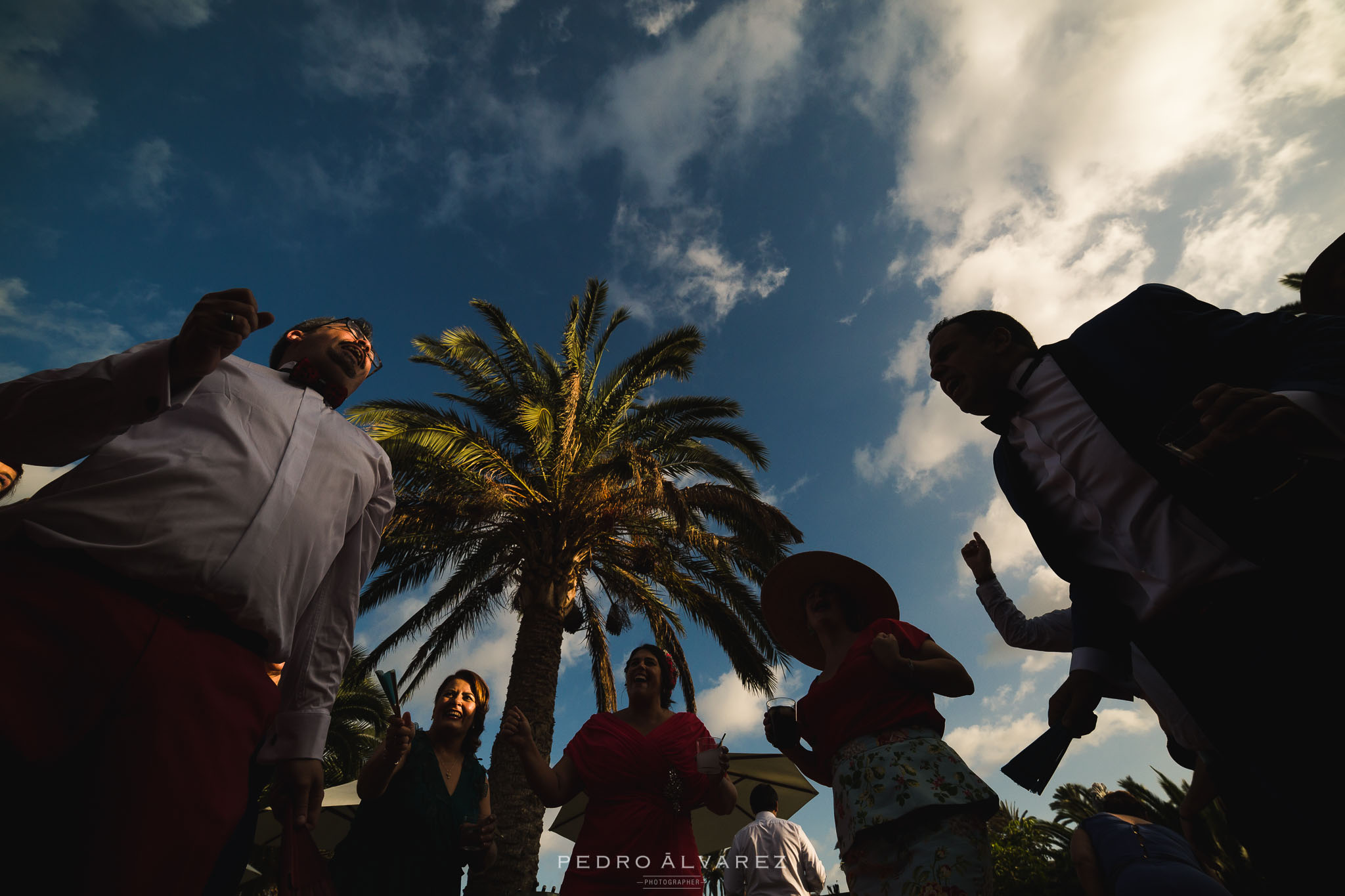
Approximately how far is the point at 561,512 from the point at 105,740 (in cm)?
837

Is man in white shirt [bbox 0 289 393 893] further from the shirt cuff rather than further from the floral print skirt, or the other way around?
the floral print skirt

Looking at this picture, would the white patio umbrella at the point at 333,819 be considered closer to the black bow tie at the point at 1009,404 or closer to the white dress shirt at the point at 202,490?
the white dress shirt at the point at 202,490

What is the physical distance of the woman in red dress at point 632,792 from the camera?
8.07 ft

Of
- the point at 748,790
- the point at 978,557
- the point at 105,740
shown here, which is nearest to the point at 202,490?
the point at 105,740

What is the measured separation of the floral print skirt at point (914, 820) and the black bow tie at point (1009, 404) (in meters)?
1.08

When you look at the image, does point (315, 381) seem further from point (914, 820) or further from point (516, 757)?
point (516, 757)

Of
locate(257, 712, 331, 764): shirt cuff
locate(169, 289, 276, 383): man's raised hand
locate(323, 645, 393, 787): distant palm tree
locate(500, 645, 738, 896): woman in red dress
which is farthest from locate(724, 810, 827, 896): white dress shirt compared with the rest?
locate(323, 645, 393, 787): distant palm tree

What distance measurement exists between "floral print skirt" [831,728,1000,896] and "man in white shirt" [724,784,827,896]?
3015mm

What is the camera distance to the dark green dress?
8.58ft

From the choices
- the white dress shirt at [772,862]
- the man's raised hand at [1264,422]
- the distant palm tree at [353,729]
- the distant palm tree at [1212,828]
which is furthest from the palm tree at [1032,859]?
the distant palm tree at [353,729]

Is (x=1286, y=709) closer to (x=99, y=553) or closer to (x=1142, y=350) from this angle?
(x=1142, y=350)

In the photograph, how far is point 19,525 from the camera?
1170 mm

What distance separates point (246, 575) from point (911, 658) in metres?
2.13

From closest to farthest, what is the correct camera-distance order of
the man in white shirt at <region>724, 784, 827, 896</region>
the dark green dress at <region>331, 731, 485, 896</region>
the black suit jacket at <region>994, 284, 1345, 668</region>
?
the black suit jacket at <region>994, 284, 1345, 668</region>
the dark green dress at <region>331, 731, 485, 896</region>
the man in white shirt at <region>724, 784, 827, 896</region>
